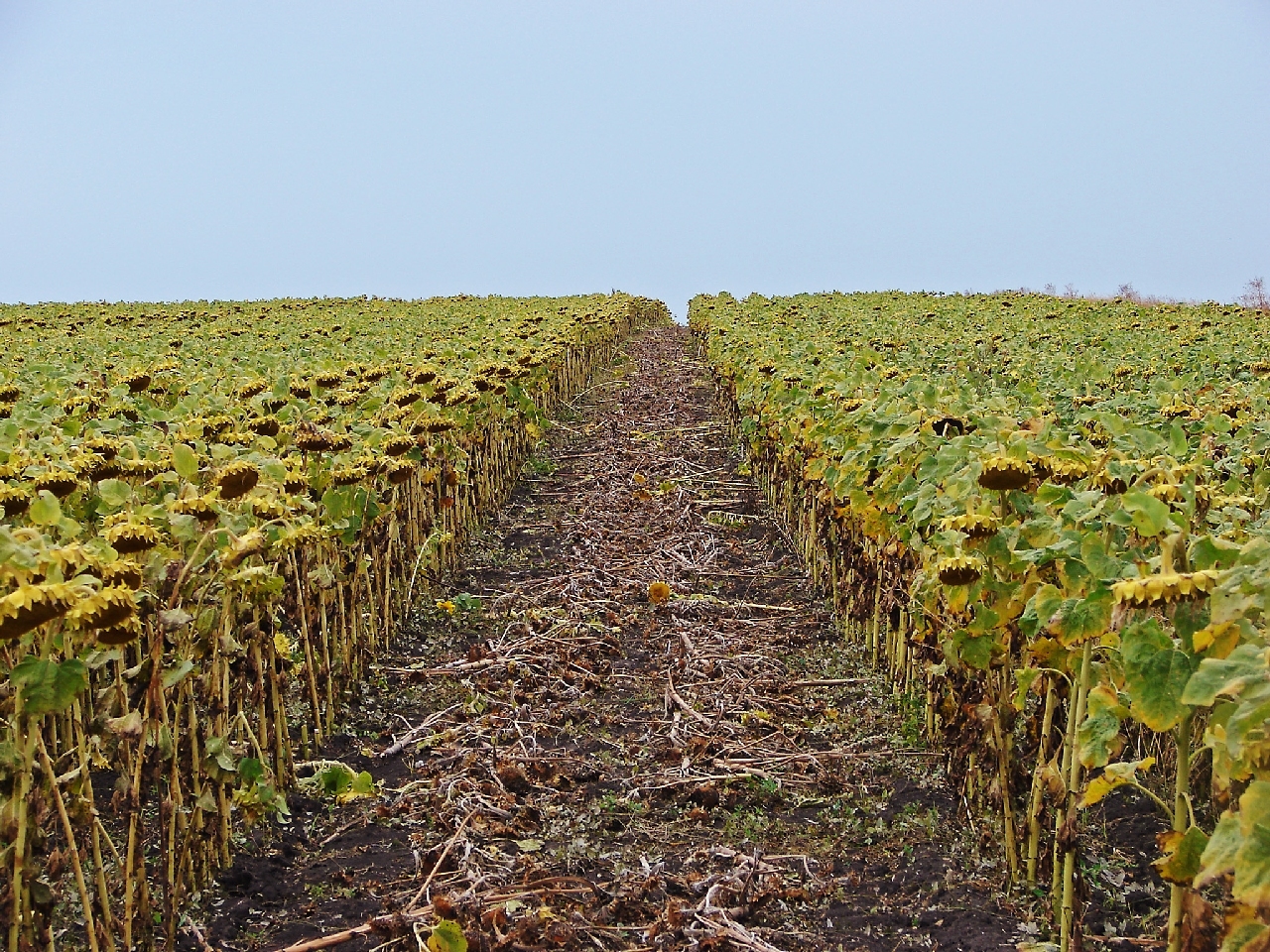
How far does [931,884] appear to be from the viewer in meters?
3.88

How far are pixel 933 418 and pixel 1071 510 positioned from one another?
1.74 m

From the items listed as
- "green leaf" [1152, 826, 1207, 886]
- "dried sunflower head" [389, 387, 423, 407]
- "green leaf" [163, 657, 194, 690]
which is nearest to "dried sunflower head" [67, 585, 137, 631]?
"green leaf" [163, 657, 194, 690]

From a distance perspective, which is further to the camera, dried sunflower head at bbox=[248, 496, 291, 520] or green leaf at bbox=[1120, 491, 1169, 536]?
dried sunflower head at bbox=[248, 496, 291, 520]

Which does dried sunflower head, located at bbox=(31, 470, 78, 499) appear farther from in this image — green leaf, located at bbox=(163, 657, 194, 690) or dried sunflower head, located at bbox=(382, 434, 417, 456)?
dried sunflower head, located at bbox=(382, 434, 417, 456)

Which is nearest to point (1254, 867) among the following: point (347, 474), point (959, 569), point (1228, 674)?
point (1228, 674)

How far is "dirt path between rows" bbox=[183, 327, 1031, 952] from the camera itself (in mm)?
3721

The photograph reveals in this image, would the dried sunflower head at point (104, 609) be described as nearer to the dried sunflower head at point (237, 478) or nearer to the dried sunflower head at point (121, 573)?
the dried sunflower head at point (121, 573)

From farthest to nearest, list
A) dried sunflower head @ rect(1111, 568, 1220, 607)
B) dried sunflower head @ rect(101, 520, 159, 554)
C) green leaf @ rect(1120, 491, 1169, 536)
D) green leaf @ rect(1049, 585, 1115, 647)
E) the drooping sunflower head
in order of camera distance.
→ 1. the drooping sunflower head
2. dried sunflower head @ rect(101, 520, 159, 554)
3. green leaf @ rect(1049, 585, 1115, 647)
4. green leaf @ rect(1120, 491, 1169, 536)
5. dried sunflower head @ rect(1111, 568, 1220, 607)

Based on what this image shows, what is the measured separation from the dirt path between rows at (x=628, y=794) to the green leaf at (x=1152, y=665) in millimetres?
1404

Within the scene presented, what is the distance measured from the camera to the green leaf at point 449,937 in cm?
339

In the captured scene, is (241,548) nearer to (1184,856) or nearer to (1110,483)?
(1110,483)

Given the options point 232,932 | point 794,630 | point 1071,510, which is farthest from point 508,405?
point 1071,510

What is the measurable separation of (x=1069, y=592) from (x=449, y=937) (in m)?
2.04

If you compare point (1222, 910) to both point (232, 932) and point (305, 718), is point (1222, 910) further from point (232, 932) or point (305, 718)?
point (305, 718)
